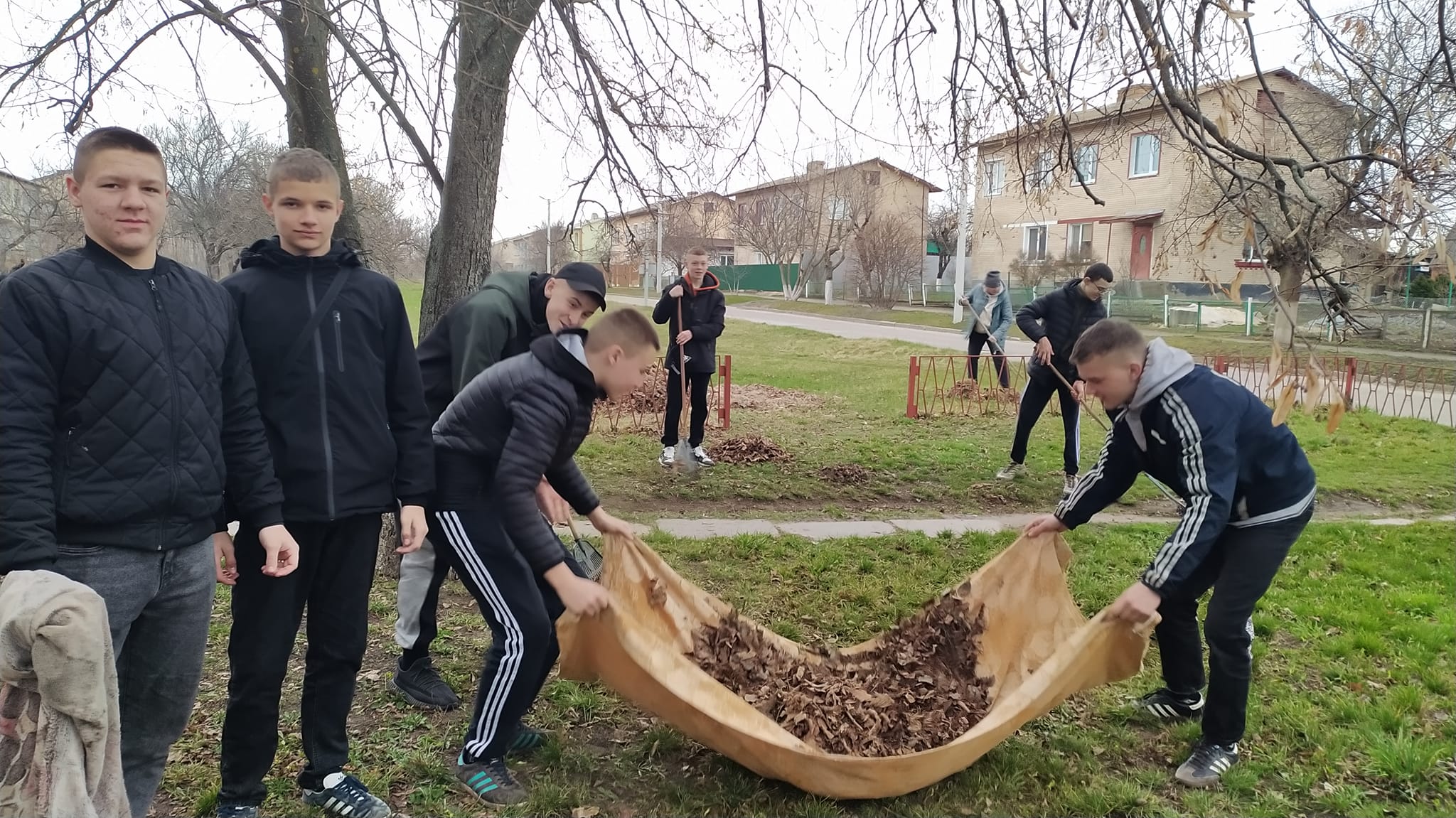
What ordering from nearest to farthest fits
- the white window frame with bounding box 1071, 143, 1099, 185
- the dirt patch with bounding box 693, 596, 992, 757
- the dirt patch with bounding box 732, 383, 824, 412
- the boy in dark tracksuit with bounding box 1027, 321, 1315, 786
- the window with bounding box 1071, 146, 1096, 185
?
the boy in dark tracksuit with bounding box 1027, 321, 1315, 786 < the dirt patch with bounding box 693, 596, 992, 757 < the white window frame with bounding box 1071, 143, 1099, 185 < the window with bounding box 1071, 146, 1096, 185 < the dirt patch with bounding box 732, 383, 824, 412

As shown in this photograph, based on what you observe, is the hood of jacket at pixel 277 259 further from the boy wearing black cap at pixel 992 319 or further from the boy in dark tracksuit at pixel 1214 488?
the boy wearing black cap at pixel 992 319

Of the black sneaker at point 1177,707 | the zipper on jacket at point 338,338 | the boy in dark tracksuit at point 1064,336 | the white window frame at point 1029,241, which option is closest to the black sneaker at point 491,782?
the zipper on jacket at point 338,338

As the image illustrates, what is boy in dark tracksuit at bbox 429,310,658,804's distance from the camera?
2549mm

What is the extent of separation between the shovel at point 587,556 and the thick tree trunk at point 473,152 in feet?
6.45

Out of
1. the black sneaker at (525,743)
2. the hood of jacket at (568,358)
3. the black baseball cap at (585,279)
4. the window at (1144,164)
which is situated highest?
the window at (1144,164)

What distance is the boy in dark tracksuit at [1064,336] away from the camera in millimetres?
6535

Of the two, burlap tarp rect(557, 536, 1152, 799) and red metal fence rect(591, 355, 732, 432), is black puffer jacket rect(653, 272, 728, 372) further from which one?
burlap tarp rect(557, 536, 1152, 799)

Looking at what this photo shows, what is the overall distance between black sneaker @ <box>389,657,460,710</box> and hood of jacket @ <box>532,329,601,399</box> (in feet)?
4.83

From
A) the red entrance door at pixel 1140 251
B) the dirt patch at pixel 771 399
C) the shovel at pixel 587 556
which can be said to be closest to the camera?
the shovel at pixel 587 556

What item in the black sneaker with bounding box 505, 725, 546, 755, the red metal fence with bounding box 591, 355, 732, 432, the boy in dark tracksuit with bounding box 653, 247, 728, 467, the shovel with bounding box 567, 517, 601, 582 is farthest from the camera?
the red metal fence with bounding box 591, 355, 732, 432

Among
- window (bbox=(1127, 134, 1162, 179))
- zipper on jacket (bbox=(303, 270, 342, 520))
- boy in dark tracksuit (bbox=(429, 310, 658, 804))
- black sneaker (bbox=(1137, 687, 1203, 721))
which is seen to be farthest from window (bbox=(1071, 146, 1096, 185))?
window (bbox=(1127, 134, 1162, 179))

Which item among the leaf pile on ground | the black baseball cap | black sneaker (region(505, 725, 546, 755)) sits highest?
the black baseball cap

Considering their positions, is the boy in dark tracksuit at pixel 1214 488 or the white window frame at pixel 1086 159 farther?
the white window frame at pixel 1086 159

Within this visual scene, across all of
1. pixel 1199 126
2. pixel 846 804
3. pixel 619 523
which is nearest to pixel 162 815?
pixel 619 523
